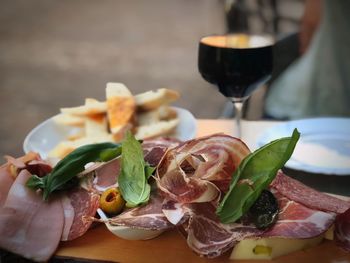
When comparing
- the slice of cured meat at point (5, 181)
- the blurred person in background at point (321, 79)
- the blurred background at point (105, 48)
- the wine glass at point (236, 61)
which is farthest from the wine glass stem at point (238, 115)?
the blurred background at point (105, 48)

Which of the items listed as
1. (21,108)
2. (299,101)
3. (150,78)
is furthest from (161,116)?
(150,78)

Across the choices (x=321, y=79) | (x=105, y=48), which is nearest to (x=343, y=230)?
(x=321, y=79)

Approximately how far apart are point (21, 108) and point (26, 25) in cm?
232

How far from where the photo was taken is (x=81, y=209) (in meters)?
0.70

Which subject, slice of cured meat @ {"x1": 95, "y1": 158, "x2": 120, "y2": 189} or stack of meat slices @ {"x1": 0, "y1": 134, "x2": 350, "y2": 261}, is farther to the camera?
slice of cured meat @ {"x1": 95, "y1": 158, "x2": 120, "y2": 189}

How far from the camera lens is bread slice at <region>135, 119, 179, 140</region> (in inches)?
39.8

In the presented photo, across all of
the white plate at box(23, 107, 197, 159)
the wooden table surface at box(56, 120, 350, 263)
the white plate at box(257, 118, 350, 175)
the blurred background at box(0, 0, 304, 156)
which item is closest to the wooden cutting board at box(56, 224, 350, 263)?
the wooden table surface at box(56, 120, 350, 263)

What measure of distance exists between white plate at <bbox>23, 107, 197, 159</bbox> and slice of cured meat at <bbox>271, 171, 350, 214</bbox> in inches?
15.0

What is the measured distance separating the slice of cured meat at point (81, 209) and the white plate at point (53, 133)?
320 mm

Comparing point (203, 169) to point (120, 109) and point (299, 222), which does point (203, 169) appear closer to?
point (299, 222)

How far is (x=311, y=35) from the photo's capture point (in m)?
2.11

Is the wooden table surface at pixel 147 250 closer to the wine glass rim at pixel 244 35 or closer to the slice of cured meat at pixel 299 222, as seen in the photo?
the slice of cured meat at pixel 299 222

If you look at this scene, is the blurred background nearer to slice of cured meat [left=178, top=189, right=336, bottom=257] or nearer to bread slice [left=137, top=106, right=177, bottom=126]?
bread slice [left=137, top=106, right=177, bottom=126]

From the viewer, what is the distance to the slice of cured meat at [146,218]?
0.63 m
